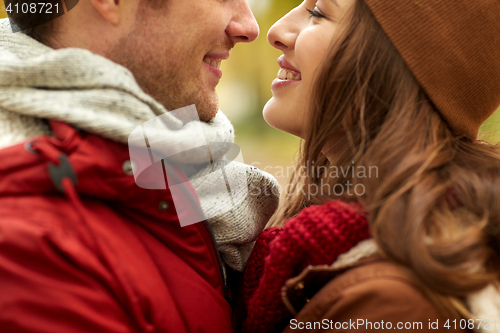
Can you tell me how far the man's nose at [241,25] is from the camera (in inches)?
56.8

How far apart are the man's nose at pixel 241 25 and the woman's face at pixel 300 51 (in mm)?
93

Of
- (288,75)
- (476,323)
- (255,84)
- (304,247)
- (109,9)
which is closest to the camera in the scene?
(476,323)

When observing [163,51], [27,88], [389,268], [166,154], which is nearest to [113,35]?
[163,51]

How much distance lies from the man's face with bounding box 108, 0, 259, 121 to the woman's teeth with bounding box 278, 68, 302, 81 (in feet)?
0.87

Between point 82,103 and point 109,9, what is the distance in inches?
18.2

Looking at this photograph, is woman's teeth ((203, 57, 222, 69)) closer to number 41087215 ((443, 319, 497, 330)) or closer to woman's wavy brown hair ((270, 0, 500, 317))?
woman's wavy brown hair ((270, 0, 500, 317))

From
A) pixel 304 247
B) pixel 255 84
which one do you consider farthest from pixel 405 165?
pixel 255 84

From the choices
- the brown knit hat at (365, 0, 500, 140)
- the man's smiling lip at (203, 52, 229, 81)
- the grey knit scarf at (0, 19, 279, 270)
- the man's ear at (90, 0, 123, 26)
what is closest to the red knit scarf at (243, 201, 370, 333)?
the grey knit scarf at (0, 19, 279, 270)

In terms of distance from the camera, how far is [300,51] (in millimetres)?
1290

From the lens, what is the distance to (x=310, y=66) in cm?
127

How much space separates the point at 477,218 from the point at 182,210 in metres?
0.75

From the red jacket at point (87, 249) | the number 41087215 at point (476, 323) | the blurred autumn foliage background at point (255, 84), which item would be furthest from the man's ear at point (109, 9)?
the blurred autumn foliage background at point (255, 84)

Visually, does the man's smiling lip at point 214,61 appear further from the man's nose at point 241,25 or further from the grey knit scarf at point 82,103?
the grey knit scarf at point 82,103

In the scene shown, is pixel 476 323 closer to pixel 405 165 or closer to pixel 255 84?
pixel 405 165
